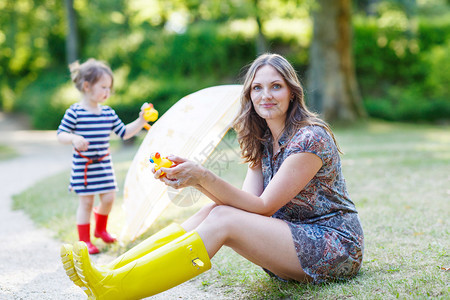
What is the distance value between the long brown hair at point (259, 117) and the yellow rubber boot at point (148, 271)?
0.72 metres

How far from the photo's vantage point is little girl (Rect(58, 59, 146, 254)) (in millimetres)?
3898

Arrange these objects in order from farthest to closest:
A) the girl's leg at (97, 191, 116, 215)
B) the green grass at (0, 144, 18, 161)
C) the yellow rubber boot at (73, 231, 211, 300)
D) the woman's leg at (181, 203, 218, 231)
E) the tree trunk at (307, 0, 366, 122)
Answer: the tree trunk at (307, 0, 366, 122), the green grass at (0, 144, 18, 161), the girl's leg at (97, 191, 116, 215), the woman's leg at (181, 203, 218, 231), the yellow rubber boot at (73, 231, 211, 300)

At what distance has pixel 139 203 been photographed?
3463mm

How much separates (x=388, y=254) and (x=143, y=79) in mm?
17308

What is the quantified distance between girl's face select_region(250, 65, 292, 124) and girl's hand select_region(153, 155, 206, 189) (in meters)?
0.58

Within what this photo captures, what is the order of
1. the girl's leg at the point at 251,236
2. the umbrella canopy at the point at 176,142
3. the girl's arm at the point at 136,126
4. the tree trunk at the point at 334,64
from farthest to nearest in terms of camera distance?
1. the tree trunk at the point at 334,64
2. the girl's arm at the point at 136,126
3. the umbrella canopy at the point at 176,142
4. the girl's leg at the point at 251,236

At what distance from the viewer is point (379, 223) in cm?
408

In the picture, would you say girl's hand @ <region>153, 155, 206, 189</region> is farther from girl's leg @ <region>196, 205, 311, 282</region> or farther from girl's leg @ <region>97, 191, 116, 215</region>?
girl's leg @ <region>97, 191, 116, 215</region>

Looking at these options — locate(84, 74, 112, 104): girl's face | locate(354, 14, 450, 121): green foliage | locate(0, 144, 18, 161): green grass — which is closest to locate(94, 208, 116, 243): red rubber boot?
locate(84, 74, 112, 104): girl's face

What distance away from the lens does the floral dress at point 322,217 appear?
2.47 meters

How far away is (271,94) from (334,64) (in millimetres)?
11109

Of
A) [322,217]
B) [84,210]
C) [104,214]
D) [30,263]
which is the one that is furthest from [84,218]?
[322,217]

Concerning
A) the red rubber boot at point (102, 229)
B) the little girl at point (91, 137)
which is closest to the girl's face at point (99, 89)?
the little girl at point (91, 137)

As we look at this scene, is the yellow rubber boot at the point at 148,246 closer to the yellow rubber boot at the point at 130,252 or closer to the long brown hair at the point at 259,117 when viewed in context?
the yellow rubber boot at the point at 130,252
